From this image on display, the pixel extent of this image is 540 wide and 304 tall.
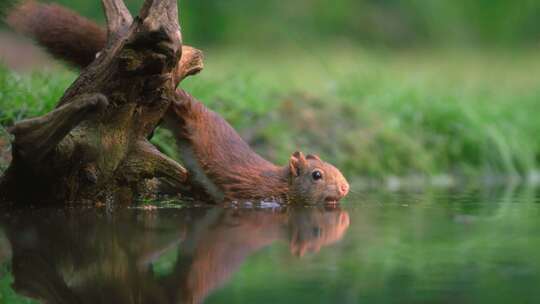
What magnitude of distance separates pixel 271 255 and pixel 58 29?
7.40 feet

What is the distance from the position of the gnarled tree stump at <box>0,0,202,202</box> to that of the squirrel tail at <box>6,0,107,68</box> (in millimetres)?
578

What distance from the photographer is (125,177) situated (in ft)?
16.1

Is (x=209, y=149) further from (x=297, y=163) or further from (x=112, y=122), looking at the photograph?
(x=112, y=122)

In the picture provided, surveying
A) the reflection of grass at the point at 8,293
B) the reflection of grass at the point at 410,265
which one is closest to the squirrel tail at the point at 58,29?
the reflection of grass at the point at 410,265

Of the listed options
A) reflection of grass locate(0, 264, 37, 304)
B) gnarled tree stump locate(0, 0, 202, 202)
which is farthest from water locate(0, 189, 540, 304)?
gnarled tree stump locate(0, 0, 202, 202)

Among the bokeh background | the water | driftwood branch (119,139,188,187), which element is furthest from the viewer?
the bokeh background

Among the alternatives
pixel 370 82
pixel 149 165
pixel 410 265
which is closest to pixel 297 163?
pixel 149 165

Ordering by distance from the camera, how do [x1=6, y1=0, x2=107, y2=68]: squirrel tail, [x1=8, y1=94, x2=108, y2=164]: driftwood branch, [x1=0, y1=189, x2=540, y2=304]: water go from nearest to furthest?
[x1=0, y1=189, x2=540, y2=304]: water, [x1=8, y1=94, x2=108, y2=164]: driftwood branch, [x1=6, y1=0, x2=107, y2=68]: squirrel tail

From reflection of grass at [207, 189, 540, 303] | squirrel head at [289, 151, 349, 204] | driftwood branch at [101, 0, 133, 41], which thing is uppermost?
driftwood branch at [101, 0, 133, 41]

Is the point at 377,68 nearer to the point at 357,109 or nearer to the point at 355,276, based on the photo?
the point at 357,109

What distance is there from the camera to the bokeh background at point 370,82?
714cm

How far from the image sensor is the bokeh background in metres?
7.14

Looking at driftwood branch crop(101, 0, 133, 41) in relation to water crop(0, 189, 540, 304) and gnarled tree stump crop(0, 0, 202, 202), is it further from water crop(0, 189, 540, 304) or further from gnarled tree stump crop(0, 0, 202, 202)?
water crop(0, 189, 540, 304)

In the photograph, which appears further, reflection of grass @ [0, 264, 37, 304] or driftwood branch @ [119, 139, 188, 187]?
driftwood branch @ [119, 139, 188, 187]
